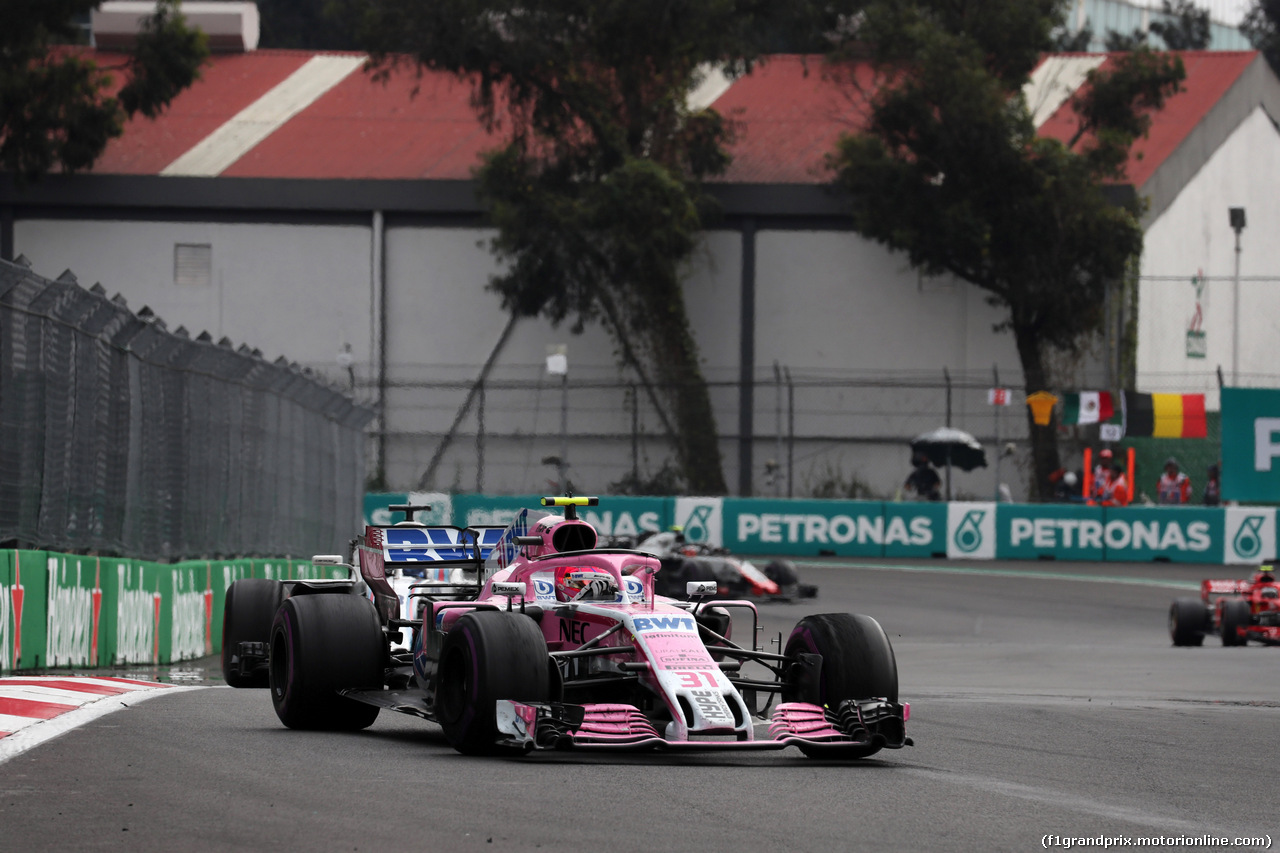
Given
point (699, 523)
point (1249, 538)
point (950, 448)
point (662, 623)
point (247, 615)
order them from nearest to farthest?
point (662, 623)
point (247, 615)
point (1249, 538)
point (699, 523)
point (950, 448)

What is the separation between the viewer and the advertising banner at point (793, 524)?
106ft

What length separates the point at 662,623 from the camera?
27.6 ft

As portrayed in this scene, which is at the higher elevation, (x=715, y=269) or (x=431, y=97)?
(x=431, y=97)

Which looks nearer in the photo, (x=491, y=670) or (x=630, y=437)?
(x=491, y=670)

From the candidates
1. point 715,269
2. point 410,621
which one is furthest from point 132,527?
point 715,269

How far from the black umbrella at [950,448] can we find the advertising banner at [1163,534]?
14.0 ft

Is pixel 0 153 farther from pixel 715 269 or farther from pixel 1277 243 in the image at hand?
pixel 1277 243

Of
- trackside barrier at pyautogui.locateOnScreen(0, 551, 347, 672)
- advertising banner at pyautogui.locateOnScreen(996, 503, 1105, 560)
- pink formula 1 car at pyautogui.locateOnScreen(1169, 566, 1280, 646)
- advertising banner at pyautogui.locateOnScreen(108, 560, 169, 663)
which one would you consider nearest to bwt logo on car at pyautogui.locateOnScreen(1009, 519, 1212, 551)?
advertising banner at pyautogui.locateOnScreen(996, 503, 1105, 560)

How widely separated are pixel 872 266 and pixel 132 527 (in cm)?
2736

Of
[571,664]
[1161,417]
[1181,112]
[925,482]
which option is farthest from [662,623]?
[1181,112]

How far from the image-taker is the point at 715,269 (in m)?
40.4

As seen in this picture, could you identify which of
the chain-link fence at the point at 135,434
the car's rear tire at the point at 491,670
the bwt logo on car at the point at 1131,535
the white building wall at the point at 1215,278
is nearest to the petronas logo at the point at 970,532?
the bwt logo on car at the point at 1131,535

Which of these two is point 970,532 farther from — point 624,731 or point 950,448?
point 624,731

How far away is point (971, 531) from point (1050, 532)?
4.41 feet
